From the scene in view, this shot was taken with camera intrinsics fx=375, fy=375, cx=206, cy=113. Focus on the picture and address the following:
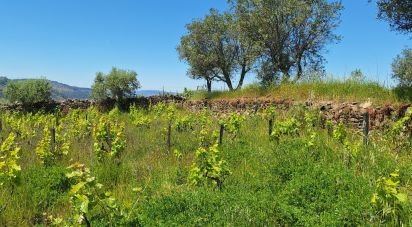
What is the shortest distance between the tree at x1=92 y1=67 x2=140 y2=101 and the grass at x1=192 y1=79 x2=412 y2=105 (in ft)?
38.5

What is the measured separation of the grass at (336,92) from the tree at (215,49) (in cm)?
1266

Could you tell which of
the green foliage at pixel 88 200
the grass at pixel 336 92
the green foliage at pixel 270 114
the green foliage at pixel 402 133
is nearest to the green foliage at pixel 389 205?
the green foliage at pixel 88 200

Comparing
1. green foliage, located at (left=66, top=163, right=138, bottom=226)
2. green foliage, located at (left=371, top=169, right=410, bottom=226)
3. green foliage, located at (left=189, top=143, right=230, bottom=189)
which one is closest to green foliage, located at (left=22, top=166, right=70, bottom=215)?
green foliage, located at (left=66, top=163, right=138, bottom=226)

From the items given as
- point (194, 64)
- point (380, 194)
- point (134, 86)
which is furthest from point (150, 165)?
point (194, 64)

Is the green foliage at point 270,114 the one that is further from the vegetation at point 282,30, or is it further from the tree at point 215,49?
the tree at point 215,49

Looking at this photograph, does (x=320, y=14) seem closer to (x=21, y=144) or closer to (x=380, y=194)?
(x=21, y=144)

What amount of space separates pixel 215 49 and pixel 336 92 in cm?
1994

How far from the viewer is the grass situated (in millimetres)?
11148

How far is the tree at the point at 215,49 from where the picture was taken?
32.6m

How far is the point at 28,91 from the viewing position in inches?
1102

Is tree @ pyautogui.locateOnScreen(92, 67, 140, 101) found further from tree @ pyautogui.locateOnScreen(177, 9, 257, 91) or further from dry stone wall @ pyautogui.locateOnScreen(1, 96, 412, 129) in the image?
tree @ pyautogui.locateOnScreen(177, 9, 257, 91)

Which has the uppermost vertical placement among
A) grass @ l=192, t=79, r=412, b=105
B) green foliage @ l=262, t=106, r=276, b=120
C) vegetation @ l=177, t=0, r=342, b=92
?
vegetation @ l=177, t=0, r=342, b=92

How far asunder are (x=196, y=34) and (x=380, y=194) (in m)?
30.0

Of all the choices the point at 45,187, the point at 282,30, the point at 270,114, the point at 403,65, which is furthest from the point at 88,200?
the point at 403,65
